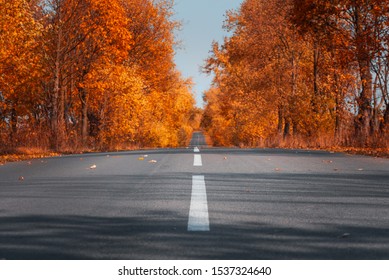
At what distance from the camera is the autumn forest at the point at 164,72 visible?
23.7 metres

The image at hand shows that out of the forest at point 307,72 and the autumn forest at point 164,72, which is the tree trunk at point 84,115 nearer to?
the autumn forest at point 164,72

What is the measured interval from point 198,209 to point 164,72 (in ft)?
141

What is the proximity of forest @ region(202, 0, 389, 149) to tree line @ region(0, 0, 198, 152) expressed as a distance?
6225 millimetres

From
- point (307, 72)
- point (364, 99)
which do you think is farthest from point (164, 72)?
point (364, 99)

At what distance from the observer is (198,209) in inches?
254

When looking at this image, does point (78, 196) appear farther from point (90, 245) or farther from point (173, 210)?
point (90, 245)

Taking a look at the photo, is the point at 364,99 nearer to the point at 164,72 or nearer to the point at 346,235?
the point at 346,235

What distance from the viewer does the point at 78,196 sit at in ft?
26.2

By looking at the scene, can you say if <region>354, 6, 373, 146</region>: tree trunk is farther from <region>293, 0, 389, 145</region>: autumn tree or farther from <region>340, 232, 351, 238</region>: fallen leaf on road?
<region>340, 232, 351, 238</region>: fallen leaf on road

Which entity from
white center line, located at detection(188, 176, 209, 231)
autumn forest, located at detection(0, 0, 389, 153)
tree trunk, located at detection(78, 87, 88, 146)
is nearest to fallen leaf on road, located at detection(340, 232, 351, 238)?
white center line, located at detection(188, 176, 209, 231)

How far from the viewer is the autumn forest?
23.7 meters

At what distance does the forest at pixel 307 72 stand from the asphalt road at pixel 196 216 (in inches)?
551

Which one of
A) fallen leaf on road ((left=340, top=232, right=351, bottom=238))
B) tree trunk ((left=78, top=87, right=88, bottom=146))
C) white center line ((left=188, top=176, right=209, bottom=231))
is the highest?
tree trunk ((left=78, top=87, right=88, bottom=146))
